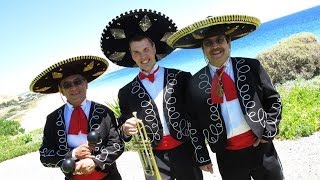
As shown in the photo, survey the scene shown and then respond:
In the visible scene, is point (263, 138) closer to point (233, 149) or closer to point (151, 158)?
point (233, 149)

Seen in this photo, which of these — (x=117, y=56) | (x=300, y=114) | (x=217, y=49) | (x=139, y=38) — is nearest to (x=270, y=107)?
Result: (x=217, y=49)

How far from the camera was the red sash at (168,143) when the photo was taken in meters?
3.65

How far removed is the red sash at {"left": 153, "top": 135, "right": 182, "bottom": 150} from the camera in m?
3.65

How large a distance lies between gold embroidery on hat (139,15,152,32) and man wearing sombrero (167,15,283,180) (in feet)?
1.30

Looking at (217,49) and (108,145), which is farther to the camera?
(108,145)

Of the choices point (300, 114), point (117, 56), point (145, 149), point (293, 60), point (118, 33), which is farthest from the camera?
point (293, 60)

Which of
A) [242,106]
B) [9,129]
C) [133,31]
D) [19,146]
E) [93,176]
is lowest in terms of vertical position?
[9,129]

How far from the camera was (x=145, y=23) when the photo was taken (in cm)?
379

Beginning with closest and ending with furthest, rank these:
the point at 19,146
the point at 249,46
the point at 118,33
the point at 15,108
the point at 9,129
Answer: the point at 118,33
the point at 19,146
the point at 9,129
the point at 15,108
the point at 249,46

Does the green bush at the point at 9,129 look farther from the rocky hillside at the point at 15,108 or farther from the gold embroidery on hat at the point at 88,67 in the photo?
the gold embroidery on hat at the point at 88,67

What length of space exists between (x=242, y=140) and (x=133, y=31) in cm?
136

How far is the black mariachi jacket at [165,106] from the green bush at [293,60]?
898 cm

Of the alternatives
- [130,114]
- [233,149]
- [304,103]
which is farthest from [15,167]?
[233,149]

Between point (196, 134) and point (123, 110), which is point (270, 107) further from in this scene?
point (123, 110)
